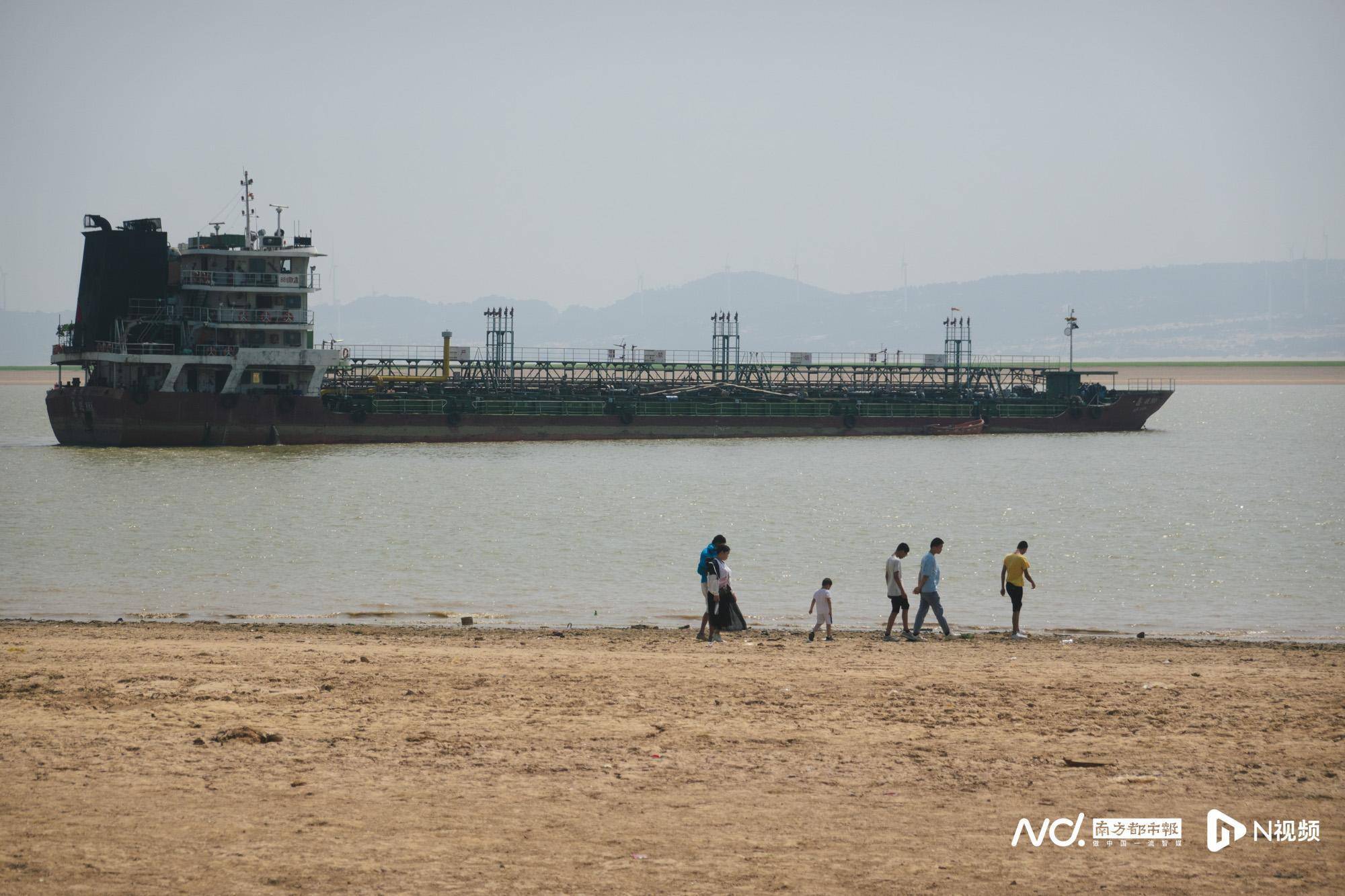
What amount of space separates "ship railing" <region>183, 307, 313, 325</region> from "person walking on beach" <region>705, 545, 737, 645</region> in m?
50.4

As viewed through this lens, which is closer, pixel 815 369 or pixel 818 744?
pixel 818 744

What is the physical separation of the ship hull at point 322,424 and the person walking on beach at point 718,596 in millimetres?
48701

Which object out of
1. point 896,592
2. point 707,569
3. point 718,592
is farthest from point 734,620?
point 896,592

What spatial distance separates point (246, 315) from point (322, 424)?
6.57 meters

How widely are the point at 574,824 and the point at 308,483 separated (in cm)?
4309

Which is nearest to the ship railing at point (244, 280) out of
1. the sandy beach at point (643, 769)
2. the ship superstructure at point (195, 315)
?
the ship superstructure at point (195, 315)

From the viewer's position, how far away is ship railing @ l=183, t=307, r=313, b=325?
215 feet

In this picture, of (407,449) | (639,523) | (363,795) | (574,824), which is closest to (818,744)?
(574,824)

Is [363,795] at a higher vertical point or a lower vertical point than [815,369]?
lower

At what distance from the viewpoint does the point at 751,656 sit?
60.9 ft

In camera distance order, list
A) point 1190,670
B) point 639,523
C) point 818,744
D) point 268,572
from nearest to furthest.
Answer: point 818,744, point 1190,670, point 268,572, point 639,523

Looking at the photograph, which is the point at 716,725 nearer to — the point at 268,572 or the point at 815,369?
the point at 268,572

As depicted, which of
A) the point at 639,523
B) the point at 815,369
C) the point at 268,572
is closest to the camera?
the point at 268,572

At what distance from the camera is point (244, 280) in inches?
2598
